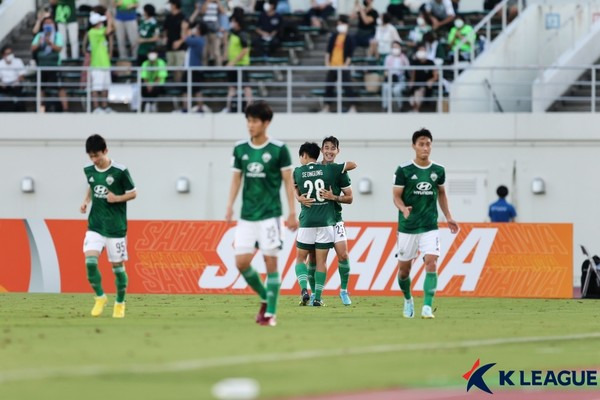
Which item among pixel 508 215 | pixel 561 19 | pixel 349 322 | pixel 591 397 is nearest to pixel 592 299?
pixel 508 215

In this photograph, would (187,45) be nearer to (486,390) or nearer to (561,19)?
(561,19)

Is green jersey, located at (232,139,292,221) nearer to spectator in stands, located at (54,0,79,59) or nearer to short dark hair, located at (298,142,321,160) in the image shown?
short dark hair, located at (298,142,321,160)

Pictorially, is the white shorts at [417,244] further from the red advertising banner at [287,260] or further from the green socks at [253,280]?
the red advertising banner at [287,260]

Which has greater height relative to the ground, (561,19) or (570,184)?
(561,19)

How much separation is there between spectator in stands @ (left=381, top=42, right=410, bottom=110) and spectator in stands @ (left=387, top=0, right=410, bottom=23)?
283 cm

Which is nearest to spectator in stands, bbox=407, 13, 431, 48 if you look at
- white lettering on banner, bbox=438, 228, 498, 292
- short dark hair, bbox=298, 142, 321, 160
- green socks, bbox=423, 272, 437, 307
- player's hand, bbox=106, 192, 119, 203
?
white lettering on banner, bbox=438, 228, 498, 292

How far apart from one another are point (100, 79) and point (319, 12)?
603cm

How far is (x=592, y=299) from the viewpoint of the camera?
26047 mm

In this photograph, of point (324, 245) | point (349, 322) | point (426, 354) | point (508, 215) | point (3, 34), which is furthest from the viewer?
point (3, 34)

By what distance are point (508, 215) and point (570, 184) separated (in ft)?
12.0

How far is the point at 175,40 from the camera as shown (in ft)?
117

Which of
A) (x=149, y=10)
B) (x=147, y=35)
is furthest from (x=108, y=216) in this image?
(x=149, y=10)

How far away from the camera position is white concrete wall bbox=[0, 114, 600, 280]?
3353cm

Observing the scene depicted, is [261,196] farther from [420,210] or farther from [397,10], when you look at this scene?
[397,10]
